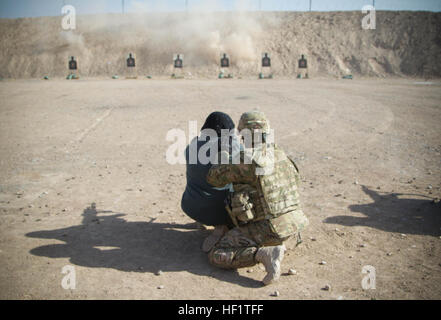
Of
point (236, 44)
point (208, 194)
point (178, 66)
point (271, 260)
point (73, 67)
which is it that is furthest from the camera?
point (236, 44)

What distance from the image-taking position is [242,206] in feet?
9.71

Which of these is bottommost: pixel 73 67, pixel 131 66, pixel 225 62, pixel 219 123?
pixel 219 123

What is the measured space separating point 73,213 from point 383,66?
100 ft

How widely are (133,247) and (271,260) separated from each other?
139cm

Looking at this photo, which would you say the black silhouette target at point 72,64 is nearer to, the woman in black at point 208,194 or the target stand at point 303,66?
the target stand at point 303,66

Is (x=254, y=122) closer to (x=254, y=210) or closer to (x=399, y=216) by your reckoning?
(x=254, y=210)

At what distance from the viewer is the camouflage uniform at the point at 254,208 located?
117 inches

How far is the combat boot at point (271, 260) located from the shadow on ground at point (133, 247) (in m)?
0.12

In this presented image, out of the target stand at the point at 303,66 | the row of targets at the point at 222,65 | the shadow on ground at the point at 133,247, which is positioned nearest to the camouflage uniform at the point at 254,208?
the shadow on ground at the point at 133,247

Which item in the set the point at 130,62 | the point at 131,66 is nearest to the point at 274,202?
the point at 131,66

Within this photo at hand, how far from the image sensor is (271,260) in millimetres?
2883

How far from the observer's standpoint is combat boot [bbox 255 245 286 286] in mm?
2848

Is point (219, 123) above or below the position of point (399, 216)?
above

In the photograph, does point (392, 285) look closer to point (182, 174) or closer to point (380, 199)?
point (380, 199)
